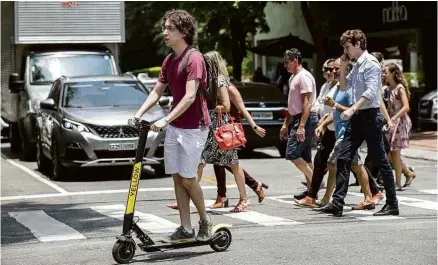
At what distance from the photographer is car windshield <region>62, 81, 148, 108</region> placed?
17.2 meters

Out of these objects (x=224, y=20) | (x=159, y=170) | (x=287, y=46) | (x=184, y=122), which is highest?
(x=224, y=20)

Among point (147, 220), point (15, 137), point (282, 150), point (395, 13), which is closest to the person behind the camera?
point (147, 220)

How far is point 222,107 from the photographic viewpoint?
11.2 metres

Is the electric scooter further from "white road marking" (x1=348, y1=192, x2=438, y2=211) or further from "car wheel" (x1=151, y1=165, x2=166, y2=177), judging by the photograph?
"car wheel" (x1=151, y1=165, x2=166, y2=177)

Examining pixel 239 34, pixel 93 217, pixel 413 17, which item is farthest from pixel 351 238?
pixel 239 34

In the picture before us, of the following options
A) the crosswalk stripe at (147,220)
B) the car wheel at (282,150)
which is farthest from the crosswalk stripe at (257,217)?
the car wheel at (282,150)

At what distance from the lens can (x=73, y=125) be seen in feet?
53.2

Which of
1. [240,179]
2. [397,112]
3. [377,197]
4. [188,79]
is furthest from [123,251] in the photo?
[397,112]

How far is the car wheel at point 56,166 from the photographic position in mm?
16297

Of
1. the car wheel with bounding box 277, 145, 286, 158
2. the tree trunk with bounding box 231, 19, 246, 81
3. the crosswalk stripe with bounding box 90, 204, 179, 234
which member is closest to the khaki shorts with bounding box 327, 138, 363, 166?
the crosswalk stripe with bounding box 90, 204, 179, 234

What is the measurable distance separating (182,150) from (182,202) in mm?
449

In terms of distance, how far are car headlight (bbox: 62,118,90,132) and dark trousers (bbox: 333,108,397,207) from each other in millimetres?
5852

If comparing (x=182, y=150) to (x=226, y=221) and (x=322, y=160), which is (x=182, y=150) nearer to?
(x=226, y=221)

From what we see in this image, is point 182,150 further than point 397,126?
No
